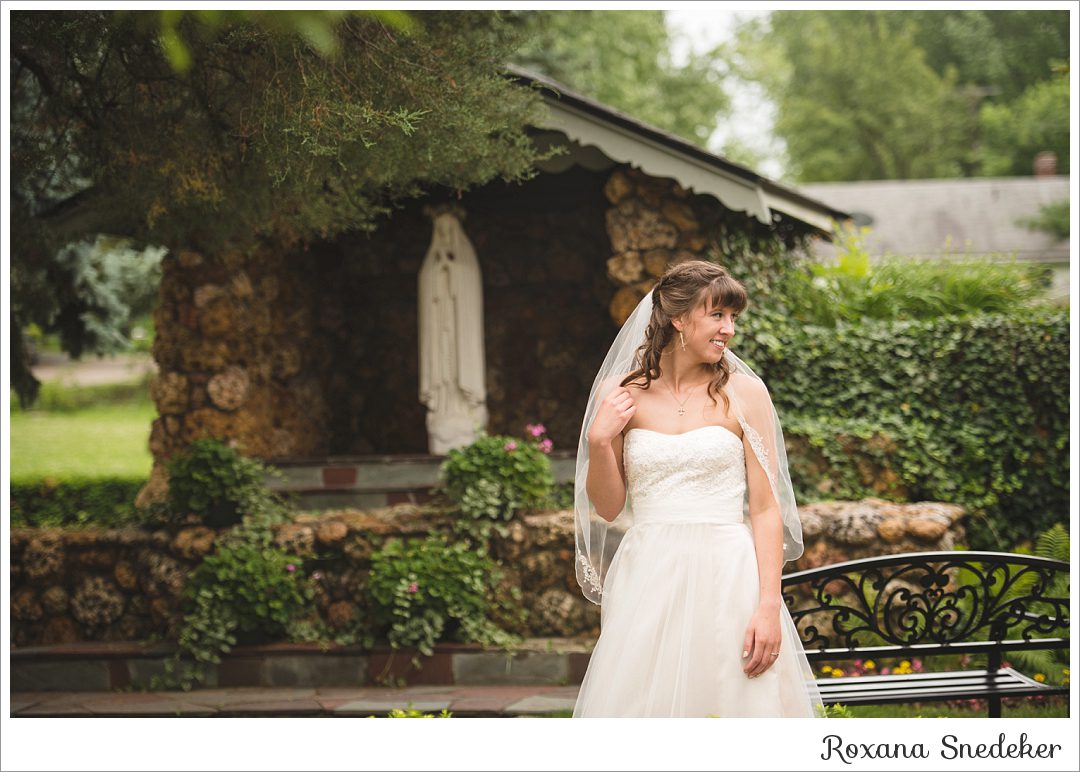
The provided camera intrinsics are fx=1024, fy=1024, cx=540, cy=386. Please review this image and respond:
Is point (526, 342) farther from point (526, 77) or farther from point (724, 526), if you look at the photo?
point (724, 526)

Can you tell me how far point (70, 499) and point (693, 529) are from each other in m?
9.35

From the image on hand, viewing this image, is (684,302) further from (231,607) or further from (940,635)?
(231,607)

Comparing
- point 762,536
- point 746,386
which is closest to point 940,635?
point 762,536

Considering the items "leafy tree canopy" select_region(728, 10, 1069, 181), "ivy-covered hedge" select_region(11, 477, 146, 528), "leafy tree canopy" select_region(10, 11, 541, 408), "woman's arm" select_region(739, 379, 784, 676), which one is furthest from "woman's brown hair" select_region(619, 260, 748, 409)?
"leafy tree canopy" select_region(728, 10, 1069, 181)

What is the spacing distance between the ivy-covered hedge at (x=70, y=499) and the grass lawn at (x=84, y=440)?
5094mm

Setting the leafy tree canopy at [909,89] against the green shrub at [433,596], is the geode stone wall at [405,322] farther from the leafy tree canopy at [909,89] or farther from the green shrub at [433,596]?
the leafy tree canopy at [909,89]

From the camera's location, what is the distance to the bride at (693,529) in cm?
333

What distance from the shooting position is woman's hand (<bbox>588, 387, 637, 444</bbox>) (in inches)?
131

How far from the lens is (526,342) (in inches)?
417

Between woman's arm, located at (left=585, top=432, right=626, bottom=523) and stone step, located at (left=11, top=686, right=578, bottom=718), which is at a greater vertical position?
woman's arm, located at (left=585, top=432, right=626, bottom=523)

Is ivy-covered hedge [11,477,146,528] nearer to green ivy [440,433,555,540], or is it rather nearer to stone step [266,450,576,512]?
stone step [266,450,576,512]

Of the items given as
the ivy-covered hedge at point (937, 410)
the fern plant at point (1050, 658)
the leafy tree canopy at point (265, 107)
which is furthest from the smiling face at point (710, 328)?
the ivy-covered hedge at point (937, 410)

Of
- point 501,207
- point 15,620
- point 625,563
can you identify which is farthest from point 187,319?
point 625,563

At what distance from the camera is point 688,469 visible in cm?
342
